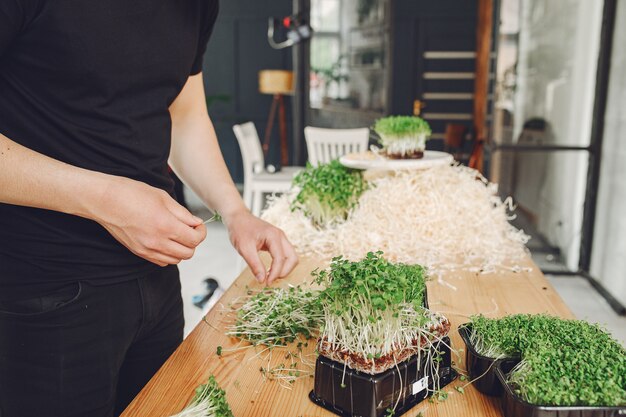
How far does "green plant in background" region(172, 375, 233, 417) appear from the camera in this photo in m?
0.80

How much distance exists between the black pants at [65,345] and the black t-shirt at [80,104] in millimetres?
33

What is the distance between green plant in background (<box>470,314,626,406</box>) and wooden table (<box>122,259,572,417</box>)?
0.30 ft

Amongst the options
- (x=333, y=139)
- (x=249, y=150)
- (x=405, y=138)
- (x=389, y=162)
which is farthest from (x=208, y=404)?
(x=333, y=139)

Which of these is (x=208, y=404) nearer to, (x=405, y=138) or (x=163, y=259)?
(x=163, y=259)

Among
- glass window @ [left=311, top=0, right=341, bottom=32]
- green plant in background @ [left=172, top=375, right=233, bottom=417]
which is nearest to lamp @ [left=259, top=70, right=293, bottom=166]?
glass window @ [left=311, top=0, right=341, bottom=32]

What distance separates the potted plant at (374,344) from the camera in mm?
837

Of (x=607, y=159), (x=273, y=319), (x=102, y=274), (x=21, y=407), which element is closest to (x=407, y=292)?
(x=273, y=319)

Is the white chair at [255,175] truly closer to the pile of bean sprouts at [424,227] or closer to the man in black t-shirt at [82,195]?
the pile of bean sprouts at [424,227]

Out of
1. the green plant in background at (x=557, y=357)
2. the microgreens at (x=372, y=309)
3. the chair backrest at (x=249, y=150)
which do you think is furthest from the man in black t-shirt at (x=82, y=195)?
the chair backrest at (x=249, y=150)

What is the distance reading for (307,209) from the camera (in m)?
2.00

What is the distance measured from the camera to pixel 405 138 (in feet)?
7.15

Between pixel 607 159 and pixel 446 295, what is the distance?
325 centimetres

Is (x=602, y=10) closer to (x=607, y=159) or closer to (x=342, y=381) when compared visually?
(x=607, y=159)

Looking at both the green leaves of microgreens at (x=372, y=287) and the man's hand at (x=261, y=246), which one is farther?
the man's hand at (x=261, y=246)
